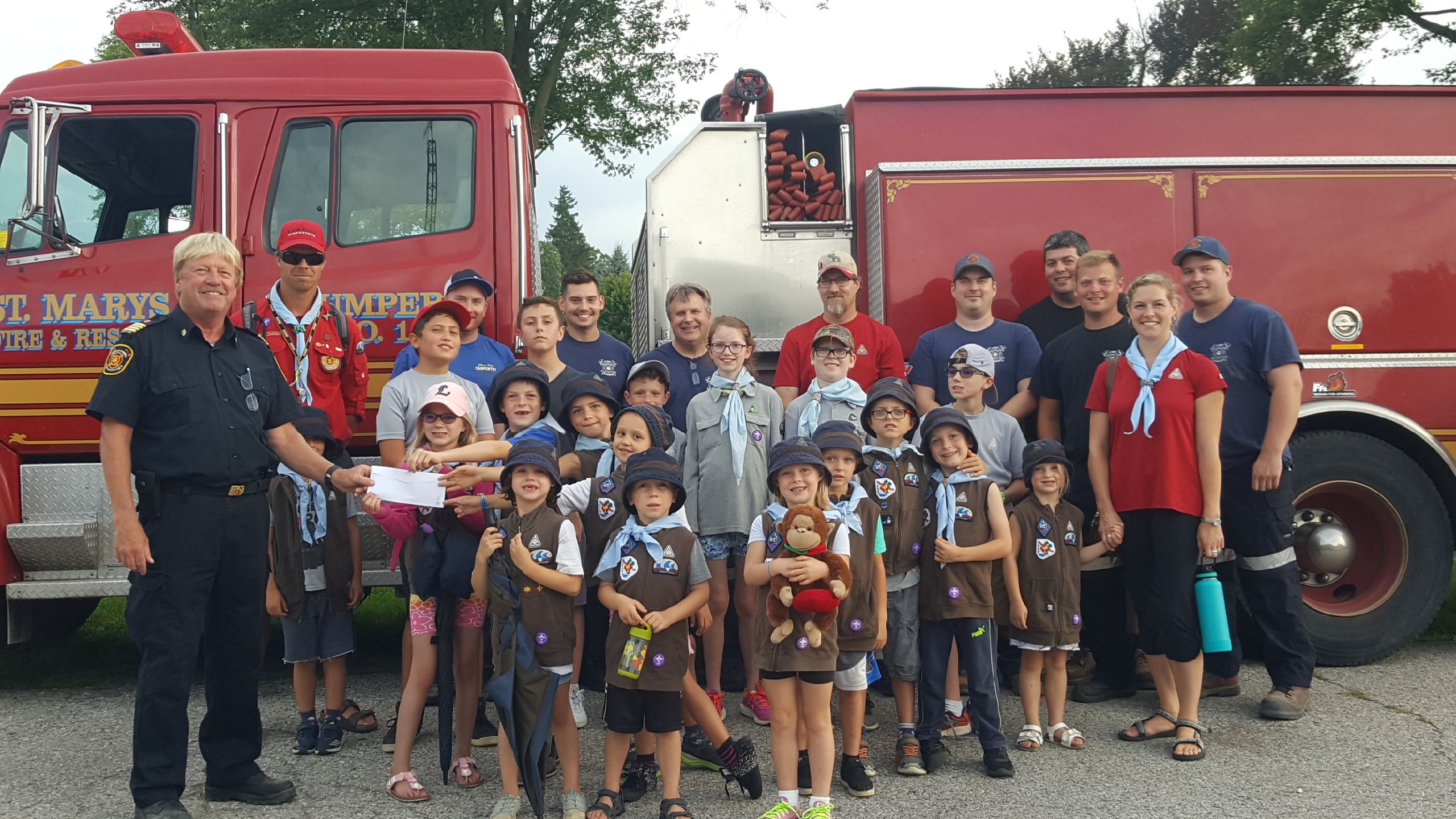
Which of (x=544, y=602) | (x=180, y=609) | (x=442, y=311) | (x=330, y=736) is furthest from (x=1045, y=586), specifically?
(x=180, y=609)

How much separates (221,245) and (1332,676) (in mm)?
5436

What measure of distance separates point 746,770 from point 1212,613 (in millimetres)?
2125

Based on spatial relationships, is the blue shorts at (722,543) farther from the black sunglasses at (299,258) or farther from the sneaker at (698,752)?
the black sunglasses at (299,258)

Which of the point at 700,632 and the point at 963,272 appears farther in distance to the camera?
the point at 963,272

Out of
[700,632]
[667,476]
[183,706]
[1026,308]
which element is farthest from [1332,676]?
[183,706]

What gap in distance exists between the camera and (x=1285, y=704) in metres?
4.77

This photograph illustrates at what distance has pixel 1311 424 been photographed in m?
5.59

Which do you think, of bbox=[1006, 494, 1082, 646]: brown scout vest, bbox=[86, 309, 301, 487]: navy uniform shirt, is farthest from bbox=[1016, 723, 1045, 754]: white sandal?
bbox=[86, 309, 301, 487]: navy uniform shirt

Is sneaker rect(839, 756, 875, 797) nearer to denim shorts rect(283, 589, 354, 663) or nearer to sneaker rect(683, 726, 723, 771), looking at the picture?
sneaker rect(683, 726, 723, 771)

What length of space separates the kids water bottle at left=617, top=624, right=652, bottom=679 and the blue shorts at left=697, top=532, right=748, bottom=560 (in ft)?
2.58

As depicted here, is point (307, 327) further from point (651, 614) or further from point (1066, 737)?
point (1066, 737)

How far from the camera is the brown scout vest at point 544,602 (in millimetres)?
3672

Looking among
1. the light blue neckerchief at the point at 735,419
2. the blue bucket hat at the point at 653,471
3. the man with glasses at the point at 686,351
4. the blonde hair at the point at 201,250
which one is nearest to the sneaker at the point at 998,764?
the light blue neckerchief at the point at 735,419

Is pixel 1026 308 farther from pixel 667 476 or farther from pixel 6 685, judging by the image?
pixel 6 685
